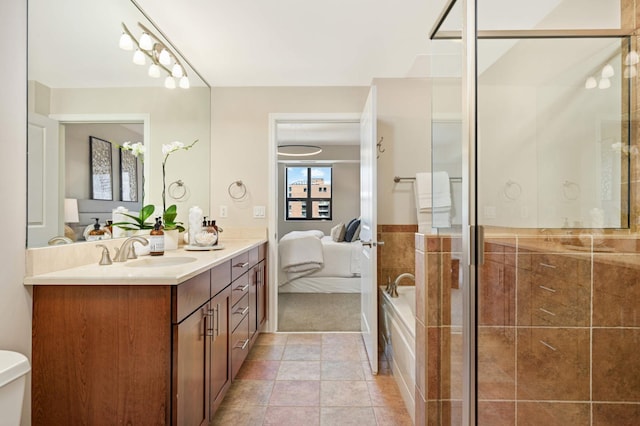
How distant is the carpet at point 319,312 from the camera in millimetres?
3301

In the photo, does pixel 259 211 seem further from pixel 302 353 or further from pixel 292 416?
pixel 292 416

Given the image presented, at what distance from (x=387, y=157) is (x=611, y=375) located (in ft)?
6.91

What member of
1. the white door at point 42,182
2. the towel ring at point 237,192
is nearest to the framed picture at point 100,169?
the white door at point 42,182

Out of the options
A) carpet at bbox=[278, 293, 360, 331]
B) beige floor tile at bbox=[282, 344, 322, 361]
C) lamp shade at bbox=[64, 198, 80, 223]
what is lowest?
beige floor tile at bbox=[282, 344, 322, 361]

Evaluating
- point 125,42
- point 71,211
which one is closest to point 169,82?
point 125,42

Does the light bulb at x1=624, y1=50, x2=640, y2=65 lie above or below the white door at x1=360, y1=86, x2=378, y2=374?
above

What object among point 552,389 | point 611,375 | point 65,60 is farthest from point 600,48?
point 65,60

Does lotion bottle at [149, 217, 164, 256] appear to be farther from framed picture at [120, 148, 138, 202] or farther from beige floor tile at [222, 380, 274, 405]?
beige floor tile at [222, 380, 274, 405]

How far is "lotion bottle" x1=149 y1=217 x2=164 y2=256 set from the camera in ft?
6.43

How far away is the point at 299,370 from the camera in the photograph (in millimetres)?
2412

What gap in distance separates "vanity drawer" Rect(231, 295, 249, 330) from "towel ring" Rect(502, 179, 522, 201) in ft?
5.46

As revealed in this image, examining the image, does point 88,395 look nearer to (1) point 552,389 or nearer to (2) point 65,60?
(2) point 65,60

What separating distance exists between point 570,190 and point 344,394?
176 centimetres

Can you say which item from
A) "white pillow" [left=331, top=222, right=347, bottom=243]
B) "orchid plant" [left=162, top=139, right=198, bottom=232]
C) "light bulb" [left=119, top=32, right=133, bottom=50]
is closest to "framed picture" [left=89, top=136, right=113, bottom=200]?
"orchid plant" [left=162, top=139, right=198, bottom=232]
